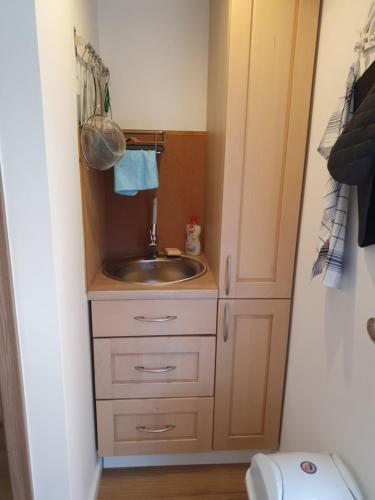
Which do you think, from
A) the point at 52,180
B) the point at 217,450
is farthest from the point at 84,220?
the point at 217,450

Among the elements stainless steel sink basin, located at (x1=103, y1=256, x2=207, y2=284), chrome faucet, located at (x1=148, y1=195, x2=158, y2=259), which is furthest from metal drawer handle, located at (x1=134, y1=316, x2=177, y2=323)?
chrome faucet, located at (x1=148, y1=195, x2=158, y2=259)

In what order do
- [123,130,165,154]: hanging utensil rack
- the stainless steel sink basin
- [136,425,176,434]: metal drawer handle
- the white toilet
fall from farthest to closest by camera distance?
the stainless steel sink basin, [123,130,165,154]: hanging utensil rack, [136,425,176,434]: metal drawer handle, the white toilet

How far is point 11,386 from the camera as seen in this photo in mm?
1025

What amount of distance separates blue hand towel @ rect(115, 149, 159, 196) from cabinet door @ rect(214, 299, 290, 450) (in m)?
0.70

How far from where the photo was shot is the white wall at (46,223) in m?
0.89

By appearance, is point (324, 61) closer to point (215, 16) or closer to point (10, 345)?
point (215, 16)

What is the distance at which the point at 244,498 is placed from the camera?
5.07 ft

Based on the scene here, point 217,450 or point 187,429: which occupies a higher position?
point 187,429

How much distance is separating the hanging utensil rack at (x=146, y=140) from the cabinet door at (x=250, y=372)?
87 cm

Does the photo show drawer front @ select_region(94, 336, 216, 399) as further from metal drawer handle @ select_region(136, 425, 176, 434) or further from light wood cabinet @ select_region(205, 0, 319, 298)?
light wood cabinet @ select_region(205, 0, 319, 298)

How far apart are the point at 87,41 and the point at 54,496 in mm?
1751

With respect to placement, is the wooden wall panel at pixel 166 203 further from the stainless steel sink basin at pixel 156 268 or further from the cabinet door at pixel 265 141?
the cabinet door at pixel 265 141

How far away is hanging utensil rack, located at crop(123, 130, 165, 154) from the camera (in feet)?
5.56

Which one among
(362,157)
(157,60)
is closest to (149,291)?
(362,157)
